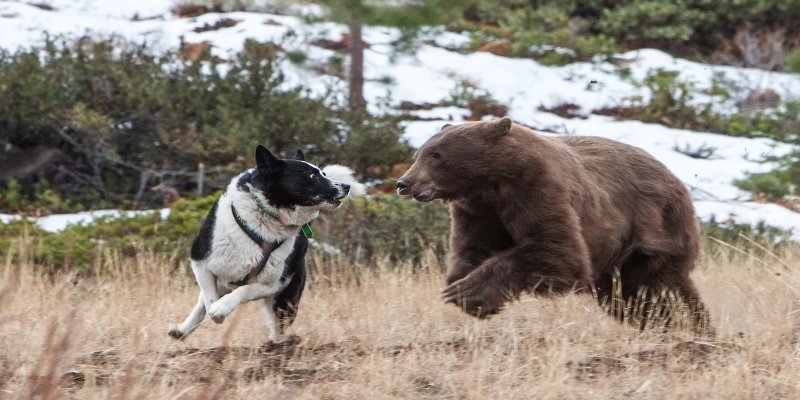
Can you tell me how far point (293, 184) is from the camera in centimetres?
700

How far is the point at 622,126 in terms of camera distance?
50.8 feet

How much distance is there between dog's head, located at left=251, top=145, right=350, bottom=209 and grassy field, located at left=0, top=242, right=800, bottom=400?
2.49ft

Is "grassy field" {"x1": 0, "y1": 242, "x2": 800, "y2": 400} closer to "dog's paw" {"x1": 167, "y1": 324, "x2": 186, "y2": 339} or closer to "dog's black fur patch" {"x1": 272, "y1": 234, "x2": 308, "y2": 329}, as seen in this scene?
"dog's paw" {"x1": 167, "y1": 324, "x2": 186, "y2": 339}

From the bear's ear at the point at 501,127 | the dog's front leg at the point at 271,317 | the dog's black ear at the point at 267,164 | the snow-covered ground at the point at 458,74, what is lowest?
the snow-covered ground at the point at 458,74

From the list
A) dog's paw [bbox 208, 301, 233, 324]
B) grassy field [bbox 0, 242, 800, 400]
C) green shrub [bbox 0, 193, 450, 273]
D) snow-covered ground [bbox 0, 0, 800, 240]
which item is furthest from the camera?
snow-covered ground [bbox 0, 0, 800, 240]

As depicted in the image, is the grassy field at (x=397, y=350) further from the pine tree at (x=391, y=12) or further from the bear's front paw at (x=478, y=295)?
the pine tree at (x=391, y=12)

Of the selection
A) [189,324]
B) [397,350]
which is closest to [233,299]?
[189,324]

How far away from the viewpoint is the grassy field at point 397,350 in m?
4.93

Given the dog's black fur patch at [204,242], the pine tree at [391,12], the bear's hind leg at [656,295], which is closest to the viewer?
the bear's hind leg at [656,295]

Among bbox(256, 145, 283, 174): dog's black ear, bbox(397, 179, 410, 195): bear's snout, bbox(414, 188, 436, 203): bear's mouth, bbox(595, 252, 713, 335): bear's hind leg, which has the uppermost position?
bbox(397, 179, 410, 195): bear's snout

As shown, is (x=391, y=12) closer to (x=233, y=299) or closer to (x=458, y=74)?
(x=458, y=74)

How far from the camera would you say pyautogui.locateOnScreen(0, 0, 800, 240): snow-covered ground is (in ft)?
47.6

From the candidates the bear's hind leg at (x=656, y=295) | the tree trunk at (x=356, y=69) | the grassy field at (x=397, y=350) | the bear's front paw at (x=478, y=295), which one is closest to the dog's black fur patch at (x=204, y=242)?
the grassy field at (x=397, y=350)

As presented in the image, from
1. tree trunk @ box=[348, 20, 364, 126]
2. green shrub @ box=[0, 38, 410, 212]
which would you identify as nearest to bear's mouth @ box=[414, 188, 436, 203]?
green shrub @ box=[0, 38, 410, 212]
